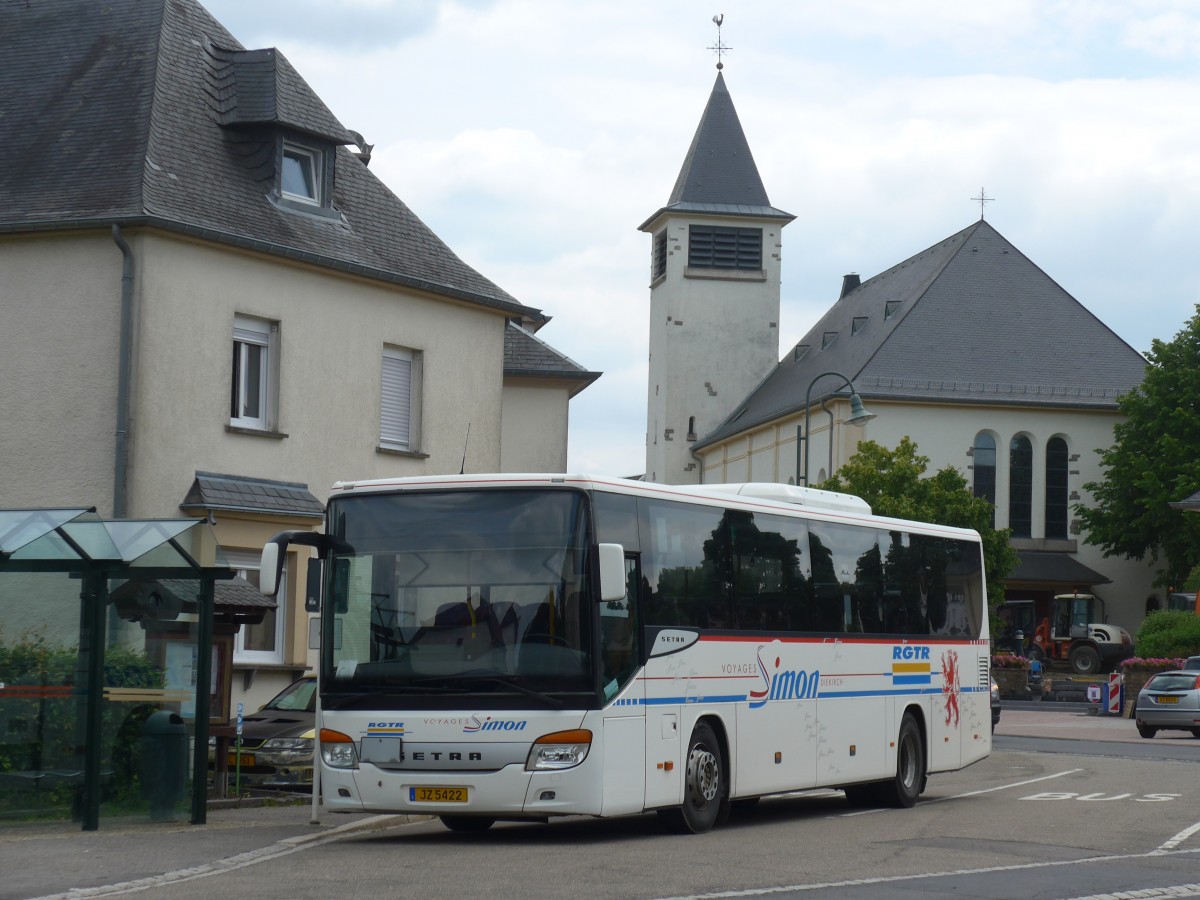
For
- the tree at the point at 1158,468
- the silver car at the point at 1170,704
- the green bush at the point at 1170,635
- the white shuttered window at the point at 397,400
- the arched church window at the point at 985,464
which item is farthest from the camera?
the arched church window at the point at 985,464

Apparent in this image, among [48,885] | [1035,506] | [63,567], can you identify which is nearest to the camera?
[48,885]

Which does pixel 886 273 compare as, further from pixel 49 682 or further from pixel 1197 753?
pixel 49 682

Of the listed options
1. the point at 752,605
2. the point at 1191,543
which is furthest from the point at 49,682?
the point at 1191,543

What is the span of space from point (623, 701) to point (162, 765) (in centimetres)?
411

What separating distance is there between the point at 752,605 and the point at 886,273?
6873cm

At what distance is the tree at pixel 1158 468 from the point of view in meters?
65.4

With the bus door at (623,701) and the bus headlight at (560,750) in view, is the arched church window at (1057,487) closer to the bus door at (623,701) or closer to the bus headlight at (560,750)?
the bus door at (623,701)

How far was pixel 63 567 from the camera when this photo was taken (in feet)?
49.1

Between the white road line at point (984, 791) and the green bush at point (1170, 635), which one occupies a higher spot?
the green bush at point (1170, 635)

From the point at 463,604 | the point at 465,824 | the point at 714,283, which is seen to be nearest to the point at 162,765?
the point at 465,824

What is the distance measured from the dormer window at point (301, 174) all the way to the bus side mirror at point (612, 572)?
15387mm

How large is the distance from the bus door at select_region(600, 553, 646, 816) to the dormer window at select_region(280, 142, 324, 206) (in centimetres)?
1487

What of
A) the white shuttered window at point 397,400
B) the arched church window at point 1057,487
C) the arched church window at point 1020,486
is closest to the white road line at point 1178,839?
the white shuttered window at point 397,400

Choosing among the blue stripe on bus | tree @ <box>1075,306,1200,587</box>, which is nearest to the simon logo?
the blue stripe on bus
